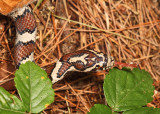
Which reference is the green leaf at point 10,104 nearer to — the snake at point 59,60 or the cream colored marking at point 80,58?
the snake at point 59,60

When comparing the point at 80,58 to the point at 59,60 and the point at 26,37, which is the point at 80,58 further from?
the point at 26,37

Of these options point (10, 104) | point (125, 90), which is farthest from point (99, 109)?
point (10, 104)

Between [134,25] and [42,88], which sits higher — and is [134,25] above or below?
above

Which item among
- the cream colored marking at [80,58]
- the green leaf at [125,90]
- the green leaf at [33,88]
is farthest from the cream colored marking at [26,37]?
the green leaf at [125,90]

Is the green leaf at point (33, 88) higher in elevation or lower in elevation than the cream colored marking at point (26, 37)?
lower

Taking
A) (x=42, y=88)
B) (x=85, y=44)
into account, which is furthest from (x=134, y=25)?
(x=42, y=88)

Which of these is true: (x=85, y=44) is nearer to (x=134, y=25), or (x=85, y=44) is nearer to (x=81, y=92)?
(x=81, y=92)

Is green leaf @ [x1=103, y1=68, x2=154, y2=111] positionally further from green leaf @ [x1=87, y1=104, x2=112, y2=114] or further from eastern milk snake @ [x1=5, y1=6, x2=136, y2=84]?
eastern milk snake @ [x1=5, y1=6, x2=136, y2=84]
